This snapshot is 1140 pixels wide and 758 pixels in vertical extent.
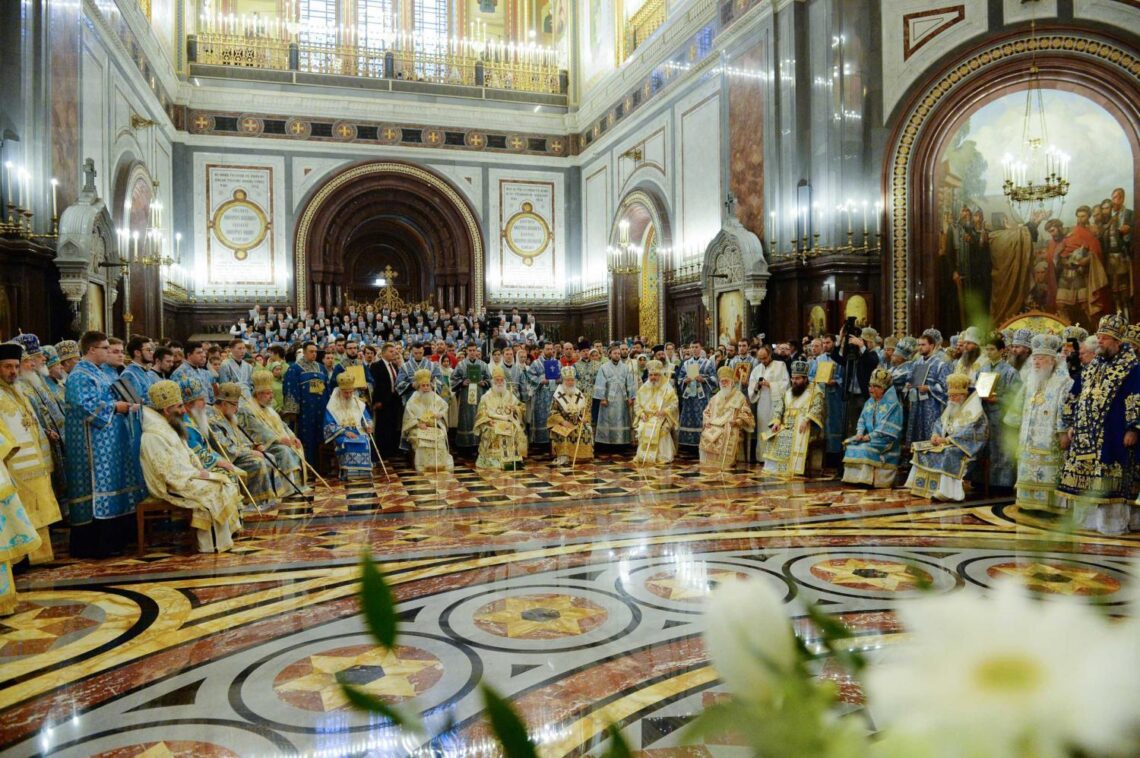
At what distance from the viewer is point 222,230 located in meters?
20.2

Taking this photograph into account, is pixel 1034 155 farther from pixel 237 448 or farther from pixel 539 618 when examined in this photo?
pixel 237 448

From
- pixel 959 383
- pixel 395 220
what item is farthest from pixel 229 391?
pixel 395 220

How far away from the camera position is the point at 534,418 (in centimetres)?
1177

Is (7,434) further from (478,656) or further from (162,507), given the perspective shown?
(478,656)

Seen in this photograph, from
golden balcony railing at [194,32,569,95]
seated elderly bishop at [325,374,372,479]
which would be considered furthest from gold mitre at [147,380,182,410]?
golden balcony railing at [194,32,569,95]

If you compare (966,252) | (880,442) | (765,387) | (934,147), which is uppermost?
(934,147)

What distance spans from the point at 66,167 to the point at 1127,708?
1324cm

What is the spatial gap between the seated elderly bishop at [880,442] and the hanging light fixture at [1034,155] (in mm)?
3375

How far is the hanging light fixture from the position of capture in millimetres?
9570

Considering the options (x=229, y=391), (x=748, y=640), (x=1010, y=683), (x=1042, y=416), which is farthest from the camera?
(x=229, y=391)

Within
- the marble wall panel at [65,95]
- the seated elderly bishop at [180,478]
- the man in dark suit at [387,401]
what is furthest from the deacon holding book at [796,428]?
the marble wall panel at [65,95]

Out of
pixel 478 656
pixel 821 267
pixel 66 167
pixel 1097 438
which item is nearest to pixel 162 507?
pixel 478 656

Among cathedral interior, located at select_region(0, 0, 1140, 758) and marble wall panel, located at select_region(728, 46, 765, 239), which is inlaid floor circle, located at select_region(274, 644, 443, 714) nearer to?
cathedral interior, located at select_region(0, 0, 1140, 758)

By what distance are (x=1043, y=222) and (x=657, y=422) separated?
5.30 meters
